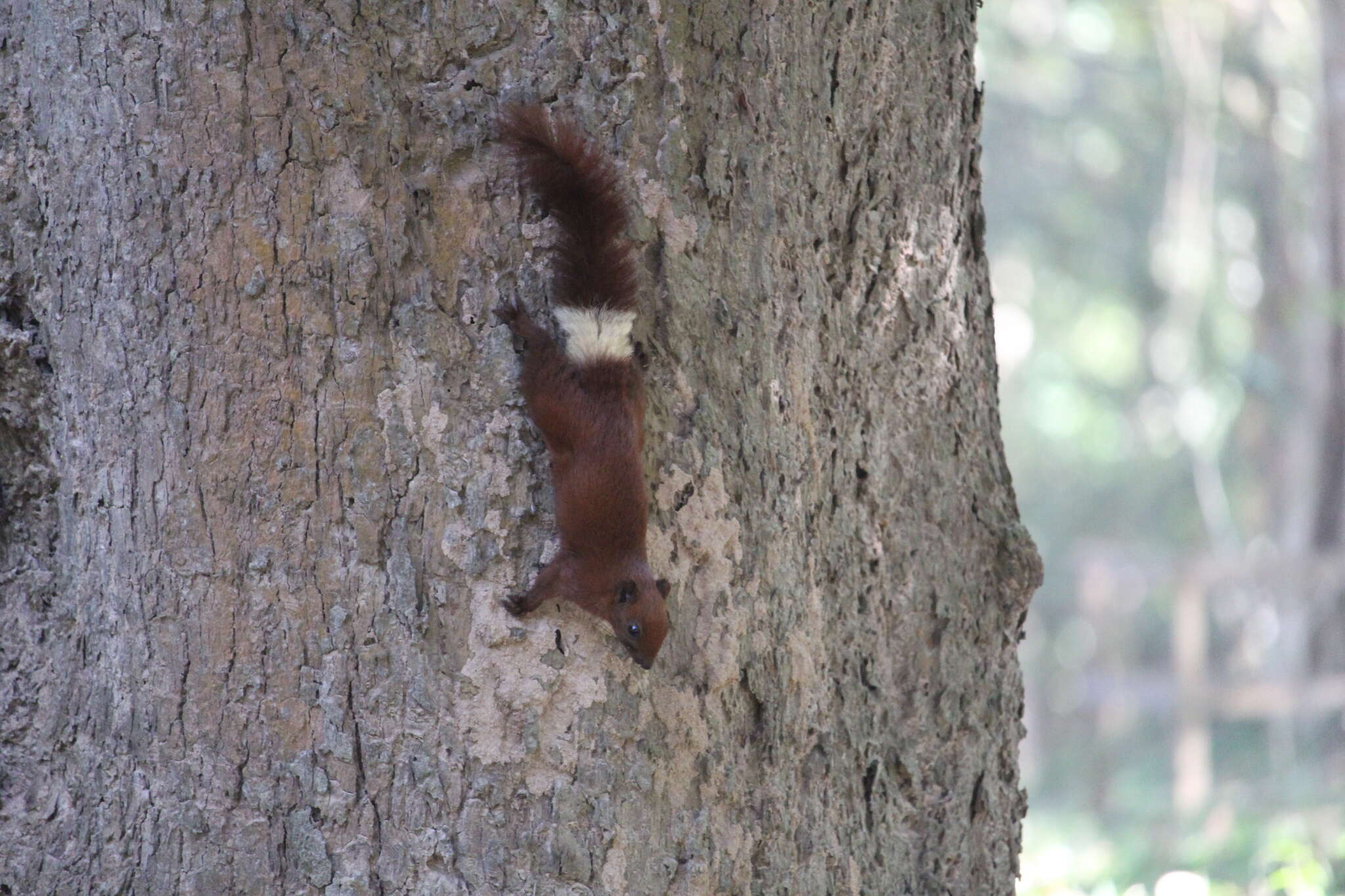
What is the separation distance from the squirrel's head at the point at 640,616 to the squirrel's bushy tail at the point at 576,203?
0.29 m

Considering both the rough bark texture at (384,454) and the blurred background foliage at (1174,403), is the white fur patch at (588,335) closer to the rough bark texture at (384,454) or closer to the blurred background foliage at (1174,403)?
the rough bark texture at (384,454)

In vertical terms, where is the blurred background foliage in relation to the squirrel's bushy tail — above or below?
above

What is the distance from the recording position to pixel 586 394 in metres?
1.37

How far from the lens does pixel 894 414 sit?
69.7 inches

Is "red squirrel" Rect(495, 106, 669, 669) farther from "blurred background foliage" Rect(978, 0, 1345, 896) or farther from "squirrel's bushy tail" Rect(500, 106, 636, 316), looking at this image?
"blurred background foliage" Rect(978, 0, 1345, 896)

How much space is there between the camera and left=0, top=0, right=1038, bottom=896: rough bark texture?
54.7 inches

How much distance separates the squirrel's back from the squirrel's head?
0.26 meters

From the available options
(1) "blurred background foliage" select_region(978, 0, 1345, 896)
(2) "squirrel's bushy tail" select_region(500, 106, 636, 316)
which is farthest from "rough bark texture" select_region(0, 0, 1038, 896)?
(1) "blurred background foliage" select_region(978, 0, 1345, 896)

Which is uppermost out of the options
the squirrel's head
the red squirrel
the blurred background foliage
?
the blurred background foliage

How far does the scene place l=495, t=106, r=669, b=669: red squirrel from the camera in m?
1.36

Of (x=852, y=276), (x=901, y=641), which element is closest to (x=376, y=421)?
(x=852, y=276)

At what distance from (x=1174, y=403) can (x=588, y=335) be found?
1371 centimetres

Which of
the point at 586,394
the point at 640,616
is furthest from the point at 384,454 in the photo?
the point at 640,616

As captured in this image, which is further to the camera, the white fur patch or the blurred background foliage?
the blurred background foliage
